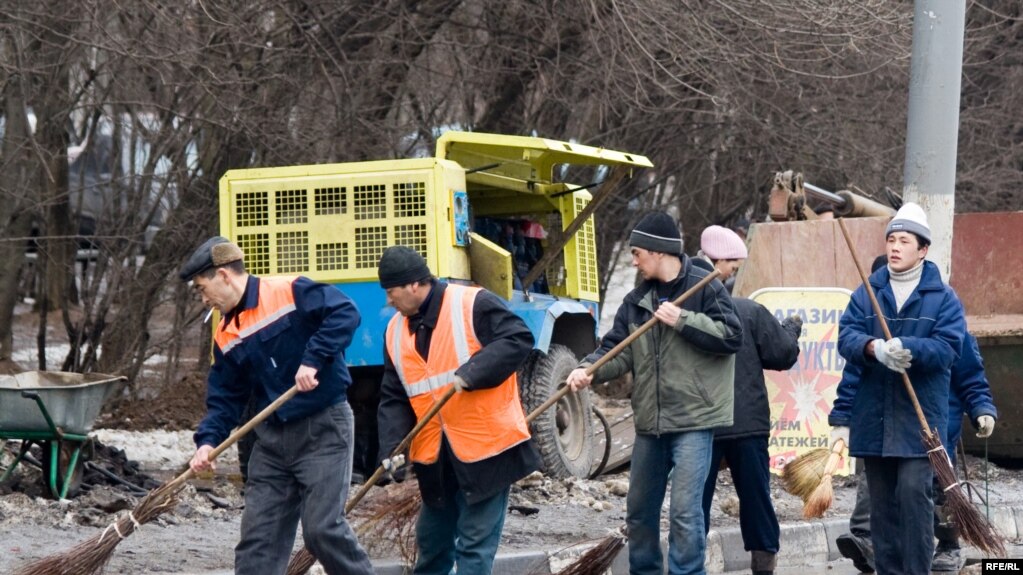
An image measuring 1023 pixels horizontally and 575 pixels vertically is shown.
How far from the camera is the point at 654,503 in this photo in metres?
6.64

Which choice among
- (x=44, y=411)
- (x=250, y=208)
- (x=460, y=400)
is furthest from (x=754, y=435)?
(x=250, y=208)

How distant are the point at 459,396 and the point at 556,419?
460cm

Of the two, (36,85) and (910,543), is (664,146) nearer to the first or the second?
(36,85)

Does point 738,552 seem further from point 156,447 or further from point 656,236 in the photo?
point 156,447

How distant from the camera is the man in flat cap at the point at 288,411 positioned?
18.8 ft

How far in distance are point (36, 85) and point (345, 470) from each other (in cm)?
736

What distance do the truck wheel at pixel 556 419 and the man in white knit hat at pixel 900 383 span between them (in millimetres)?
3620

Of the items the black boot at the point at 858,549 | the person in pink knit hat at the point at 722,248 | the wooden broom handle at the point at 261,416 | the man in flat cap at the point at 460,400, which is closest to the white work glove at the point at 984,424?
the black boot at the point at 858,549

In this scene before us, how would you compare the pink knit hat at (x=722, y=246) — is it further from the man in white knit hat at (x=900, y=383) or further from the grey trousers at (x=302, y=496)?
the grey trousers at (x=302, y=496)

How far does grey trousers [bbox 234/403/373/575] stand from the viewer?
18.7ft

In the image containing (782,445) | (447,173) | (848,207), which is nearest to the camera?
(447,173)

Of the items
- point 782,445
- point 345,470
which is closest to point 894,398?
point 345,470

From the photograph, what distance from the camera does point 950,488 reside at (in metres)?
6.49

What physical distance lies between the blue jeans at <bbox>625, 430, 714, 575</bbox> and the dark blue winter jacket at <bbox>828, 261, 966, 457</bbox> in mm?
652
